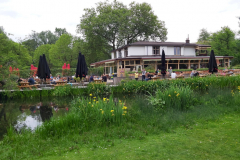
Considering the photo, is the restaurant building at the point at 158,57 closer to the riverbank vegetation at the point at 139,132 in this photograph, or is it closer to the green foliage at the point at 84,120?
the riverbank vegetation at the point at 139,132

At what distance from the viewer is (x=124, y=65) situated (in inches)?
1131

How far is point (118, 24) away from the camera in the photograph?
36594 millimetres

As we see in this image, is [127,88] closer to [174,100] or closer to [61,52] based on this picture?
[174,100]

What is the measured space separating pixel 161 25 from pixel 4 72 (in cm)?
3777

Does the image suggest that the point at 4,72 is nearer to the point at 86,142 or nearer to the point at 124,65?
the point at 86,142

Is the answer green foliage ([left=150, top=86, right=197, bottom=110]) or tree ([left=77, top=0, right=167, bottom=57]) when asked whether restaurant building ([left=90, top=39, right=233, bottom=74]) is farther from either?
green foliage ([left=150, top=86, right=197, bottom=110])

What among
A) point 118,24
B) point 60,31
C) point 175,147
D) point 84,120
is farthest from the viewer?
point 60,31

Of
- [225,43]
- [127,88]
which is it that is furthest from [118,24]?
[127,88]

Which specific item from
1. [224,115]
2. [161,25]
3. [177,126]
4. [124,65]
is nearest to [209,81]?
[224,115]

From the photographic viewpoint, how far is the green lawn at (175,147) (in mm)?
3531

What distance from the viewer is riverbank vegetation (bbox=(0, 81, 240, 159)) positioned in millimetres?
3750

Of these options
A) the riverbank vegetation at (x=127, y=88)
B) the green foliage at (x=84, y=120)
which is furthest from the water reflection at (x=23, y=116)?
the riverbank vegetation at (x=127, y=88)

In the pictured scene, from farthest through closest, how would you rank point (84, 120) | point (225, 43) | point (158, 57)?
point (225, 43) → point (158, 57) → point (84, 120)

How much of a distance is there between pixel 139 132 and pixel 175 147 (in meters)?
1.15
